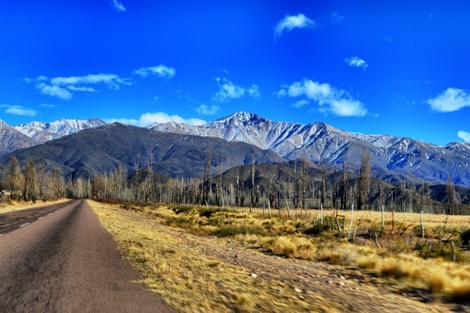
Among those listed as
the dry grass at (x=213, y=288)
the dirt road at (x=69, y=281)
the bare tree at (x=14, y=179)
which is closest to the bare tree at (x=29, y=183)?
the bare tree at (x=14, y=179)

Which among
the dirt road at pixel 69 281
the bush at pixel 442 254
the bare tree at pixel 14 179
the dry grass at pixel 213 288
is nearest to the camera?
the dirt road at pixel 69 281

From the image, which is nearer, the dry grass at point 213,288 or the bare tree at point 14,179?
the dry grass at point 213,288

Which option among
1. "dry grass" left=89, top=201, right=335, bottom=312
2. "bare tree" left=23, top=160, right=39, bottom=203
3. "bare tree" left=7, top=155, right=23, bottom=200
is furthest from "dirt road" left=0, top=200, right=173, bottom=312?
"bare tree" left=7, top=155, right=23, bottom=200

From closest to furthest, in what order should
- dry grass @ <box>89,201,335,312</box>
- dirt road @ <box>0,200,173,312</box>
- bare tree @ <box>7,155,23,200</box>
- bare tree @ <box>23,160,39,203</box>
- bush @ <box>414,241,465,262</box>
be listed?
dirt road @ <box>0,200,173,312</box>, dry grass @ <box>89,201,335,312</box>, bush @ <box>414,241,465,262</box>, bare tree @ <box>23,160,39,203</box>, bare tree @ <box>7,155,23,200</box>

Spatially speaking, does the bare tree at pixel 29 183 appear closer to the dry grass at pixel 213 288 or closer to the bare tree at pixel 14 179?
the bare tree at pixel 14 179

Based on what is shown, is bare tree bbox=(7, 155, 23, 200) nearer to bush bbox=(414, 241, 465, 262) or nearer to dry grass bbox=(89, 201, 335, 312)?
dry grass bbox=(89, 201, 335, 312)

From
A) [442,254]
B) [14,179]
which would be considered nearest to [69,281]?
[442,254]

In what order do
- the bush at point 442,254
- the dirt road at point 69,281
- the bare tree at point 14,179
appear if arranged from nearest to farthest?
the dirt road at point 69,281 → the bush at point 442,254 → the bare tree at point 14,179

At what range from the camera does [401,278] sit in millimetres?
10648

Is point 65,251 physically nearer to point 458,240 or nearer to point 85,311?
point 85,311

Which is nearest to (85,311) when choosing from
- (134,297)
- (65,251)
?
(134,297)

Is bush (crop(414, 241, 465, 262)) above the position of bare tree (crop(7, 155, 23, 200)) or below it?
below

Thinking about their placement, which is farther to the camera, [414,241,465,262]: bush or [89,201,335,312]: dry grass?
[414,241,465,262]: bush

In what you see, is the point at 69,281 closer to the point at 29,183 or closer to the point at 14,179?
the point at 29,183
